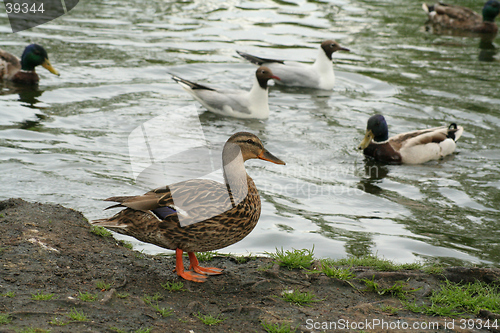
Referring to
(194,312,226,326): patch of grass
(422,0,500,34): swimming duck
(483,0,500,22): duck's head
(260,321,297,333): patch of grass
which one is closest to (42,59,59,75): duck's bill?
(194,312,226,326): patch of grass

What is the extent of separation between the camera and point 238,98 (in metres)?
12.0

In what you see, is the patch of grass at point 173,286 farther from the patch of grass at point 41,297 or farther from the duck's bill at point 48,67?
the duck's bill at point 48,67

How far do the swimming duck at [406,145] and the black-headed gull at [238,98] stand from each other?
2478 millimetres

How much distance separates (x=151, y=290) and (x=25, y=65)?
32.2ft

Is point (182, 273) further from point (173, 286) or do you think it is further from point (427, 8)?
point (427, 8)

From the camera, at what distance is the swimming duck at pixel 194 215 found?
4688 mm

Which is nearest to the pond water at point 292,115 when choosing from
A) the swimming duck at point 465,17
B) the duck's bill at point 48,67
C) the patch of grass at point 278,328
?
the duck's bill at point 48,67

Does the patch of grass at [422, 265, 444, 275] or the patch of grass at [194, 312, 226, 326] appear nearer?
the patch of grass at [194, 312, 226, 326]

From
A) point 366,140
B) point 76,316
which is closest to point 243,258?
point 76,316

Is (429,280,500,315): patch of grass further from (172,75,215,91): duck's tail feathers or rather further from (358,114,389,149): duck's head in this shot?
(172,75,215,91): duck's tail feathers

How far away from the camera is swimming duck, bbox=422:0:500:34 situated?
18.9m

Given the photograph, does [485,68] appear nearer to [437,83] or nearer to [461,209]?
[437,83]

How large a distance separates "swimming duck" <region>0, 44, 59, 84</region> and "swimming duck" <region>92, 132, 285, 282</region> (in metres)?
9.10

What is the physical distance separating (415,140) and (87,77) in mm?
7698
